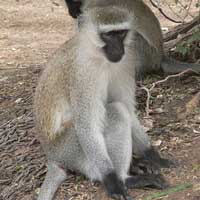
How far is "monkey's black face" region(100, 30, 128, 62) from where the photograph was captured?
498 centimetres

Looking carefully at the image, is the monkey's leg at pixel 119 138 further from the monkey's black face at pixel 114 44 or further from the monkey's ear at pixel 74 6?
the monkey's ear at pixel 74 6

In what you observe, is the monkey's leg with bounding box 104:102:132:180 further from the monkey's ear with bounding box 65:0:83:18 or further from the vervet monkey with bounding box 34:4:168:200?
the monkey's ear with bounding box 65:0:83:18

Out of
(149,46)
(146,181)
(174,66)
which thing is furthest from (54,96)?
(174,66)

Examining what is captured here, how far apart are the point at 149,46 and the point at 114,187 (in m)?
2.53

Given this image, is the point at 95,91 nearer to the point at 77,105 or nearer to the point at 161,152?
the point at 77,105

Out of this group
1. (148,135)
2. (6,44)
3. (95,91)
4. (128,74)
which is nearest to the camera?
(95,91)

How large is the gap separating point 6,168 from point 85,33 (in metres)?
1.72

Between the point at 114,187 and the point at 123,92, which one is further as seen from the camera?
the point at 123,92

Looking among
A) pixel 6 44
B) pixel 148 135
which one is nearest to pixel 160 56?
pixel 148 135

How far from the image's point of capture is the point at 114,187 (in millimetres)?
5008

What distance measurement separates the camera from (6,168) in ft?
19.9

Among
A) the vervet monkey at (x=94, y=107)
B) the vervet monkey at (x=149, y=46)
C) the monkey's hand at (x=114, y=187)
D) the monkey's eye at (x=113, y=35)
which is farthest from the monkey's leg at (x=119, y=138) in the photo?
the vervet monkey at (x=149, y=46)

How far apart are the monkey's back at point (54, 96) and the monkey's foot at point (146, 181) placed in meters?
0.75

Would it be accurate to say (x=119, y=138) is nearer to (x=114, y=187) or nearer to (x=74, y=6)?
(x=114, y=187)
